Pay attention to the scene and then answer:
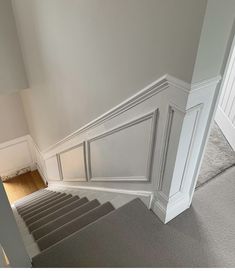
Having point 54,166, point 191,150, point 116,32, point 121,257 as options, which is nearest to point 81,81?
point 116,32

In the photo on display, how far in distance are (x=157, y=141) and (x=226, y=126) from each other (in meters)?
1.34

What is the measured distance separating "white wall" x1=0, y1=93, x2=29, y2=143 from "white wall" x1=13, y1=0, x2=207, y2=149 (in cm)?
138

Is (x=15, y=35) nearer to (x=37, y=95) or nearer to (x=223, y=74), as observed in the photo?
(x=37, y=95)

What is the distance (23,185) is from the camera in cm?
495

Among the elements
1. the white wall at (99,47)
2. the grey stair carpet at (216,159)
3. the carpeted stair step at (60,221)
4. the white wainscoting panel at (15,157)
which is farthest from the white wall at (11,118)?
the grey stair carpet at (216,159)

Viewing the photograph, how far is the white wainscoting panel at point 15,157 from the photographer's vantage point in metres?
4.77

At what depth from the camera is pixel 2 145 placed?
4.64 meters

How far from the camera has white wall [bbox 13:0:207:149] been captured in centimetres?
111

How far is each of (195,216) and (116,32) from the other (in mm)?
1391

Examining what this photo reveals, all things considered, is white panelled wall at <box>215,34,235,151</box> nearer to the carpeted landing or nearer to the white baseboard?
the white baseboard

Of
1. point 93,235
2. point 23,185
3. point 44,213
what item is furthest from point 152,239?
point 23,185

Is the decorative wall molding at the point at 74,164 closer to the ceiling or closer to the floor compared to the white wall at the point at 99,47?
closer to the floor

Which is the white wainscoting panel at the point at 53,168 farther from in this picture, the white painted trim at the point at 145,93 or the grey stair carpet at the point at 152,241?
the grey stair carpet at the point at 152,241

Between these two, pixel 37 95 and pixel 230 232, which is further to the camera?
pixel 37 95
